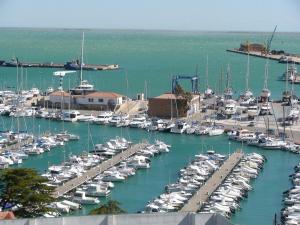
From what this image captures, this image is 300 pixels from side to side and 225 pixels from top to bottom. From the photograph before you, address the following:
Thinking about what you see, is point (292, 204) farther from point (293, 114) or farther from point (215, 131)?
point (293, 114)

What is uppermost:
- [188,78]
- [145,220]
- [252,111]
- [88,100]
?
[188,78]

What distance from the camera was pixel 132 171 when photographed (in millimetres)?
9719

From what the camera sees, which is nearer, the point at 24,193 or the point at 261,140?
the point at 24,193

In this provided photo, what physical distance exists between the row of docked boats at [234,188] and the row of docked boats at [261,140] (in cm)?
111

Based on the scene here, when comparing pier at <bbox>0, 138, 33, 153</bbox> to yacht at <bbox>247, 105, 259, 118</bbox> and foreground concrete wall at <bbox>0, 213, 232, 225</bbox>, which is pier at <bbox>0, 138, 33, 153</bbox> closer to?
yacht at <bbox>247, 105, 259, 118</bbox>

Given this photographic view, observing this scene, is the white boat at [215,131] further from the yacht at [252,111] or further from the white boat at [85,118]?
the white boat at [85,118]

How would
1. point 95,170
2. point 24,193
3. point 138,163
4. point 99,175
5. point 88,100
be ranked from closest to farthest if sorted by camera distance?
point 24,193 < point 99,175 < point 95,170 < point 138,163 < point 88,100

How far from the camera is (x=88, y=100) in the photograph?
1552 centimetres

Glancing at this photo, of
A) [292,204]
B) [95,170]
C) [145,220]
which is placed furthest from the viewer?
[95,170]

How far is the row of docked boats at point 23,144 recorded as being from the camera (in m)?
10.3

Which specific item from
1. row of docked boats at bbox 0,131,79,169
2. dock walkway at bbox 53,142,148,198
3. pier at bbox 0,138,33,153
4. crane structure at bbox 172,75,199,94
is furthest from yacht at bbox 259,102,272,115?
pier at bbox 0,138,33,153

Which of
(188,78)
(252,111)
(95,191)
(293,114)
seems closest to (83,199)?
(95,191)

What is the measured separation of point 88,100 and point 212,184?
7224 millimetres

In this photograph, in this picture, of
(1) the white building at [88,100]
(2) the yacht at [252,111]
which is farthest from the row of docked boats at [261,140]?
(1) the white building at [88,100]
